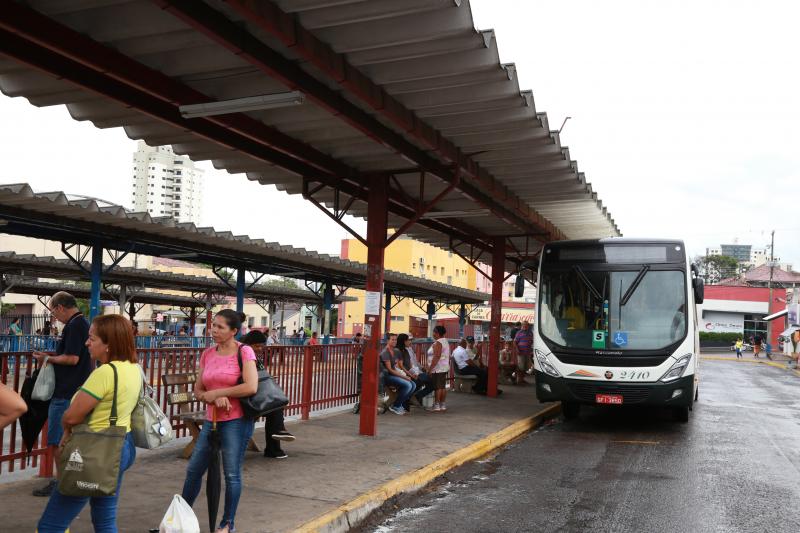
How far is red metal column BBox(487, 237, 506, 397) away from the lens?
1597 cm

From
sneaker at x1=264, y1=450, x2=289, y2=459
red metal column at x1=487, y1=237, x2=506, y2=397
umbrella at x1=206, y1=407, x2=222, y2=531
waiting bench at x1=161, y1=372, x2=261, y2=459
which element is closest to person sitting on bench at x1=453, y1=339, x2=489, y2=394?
red metal column at x1=487, y1=237, x2=506, y2=397

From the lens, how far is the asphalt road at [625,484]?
6289 millimetres

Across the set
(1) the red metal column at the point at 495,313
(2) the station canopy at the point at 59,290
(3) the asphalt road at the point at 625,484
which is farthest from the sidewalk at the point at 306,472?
(2) the station canopy at the point at 59,290

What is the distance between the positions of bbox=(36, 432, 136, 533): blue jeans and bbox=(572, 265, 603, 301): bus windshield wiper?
9.36 m

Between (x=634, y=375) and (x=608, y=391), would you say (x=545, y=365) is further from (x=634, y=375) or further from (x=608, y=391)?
(x=634, y=375)

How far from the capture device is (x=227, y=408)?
4.93 metres

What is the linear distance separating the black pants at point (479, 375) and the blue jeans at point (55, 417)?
458 inches

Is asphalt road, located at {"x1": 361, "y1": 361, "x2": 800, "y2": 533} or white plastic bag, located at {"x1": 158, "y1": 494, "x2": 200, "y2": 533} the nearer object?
white plastic bag, located at {"x1": 158, "y1": 494, "x2": 200, "y2": 533}

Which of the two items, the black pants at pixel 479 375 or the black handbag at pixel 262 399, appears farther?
the black pants at pixel 479 375

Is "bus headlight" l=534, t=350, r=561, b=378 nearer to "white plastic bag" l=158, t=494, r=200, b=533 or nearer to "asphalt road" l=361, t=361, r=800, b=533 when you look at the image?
"asphalt road" l=361, t=361, r=800, b=533

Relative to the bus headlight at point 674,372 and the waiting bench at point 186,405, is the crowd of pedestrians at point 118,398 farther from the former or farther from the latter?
the bus headlight at point 674,372

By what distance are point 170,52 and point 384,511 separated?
4.52 meters

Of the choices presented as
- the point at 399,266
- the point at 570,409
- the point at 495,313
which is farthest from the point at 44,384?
the point at 399,266

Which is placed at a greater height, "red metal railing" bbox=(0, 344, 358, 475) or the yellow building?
the yellow building
